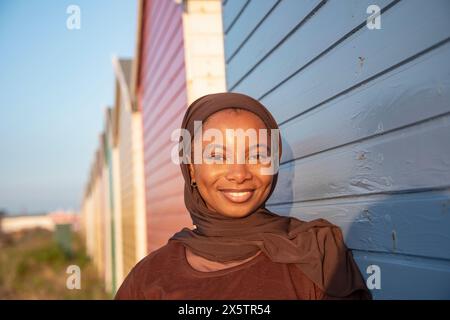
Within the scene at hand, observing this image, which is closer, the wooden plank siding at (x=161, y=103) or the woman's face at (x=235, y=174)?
the woman's face at (x=235, y=174)

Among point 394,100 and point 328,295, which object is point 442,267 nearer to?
point 328,295

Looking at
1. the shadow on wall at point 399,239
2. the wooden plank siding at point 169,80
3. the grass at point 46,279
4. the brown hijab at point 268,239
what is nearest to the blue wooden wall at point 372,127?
the shadow on wall at point 399,239

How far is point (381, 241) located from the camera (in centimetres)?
170

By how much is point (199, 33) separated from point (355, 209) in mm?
2974

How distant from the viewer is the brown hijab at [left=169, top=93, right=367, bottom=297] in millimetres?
1594

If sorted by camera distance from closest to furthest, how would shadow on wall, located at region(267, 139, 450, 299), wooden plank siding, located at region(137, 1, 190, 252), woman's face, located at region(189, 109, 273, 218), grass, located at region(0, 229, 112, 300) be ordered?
shadow on wall, located at region(267, 139, 450, 299) < woman's face, located at region(189, 109, 273, 218) < wooden plank siding, located at region(137, 1, 190, 252) < grass, located at region(0, 229, 112, 300)

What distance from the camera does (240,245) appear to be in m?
1.70

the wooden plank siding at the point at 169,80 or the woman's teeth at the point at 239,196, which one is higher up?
the wooden plank siding at the point at 169,80

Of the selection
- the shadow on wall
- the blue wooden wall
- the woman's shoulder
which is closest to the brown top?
the woman's shoulder

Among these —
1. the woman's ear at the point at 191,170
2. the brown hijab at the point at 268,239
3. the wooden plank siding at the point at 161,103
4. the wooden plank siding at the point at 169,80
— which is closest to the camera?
the brown hijab at the point at 268,239

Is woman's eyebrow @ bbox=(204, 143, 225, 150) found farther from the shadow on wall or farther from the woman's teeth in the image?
the shadow on wall

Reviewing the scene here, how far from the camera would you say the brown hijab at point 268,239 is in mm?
1594

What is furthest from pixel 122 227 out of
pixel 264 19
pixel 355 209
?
pixel 355 209

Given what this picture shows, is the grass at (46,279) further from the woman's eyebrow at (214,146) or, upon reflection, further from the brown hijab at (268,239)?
the woman's eyebrow at (214,146)
